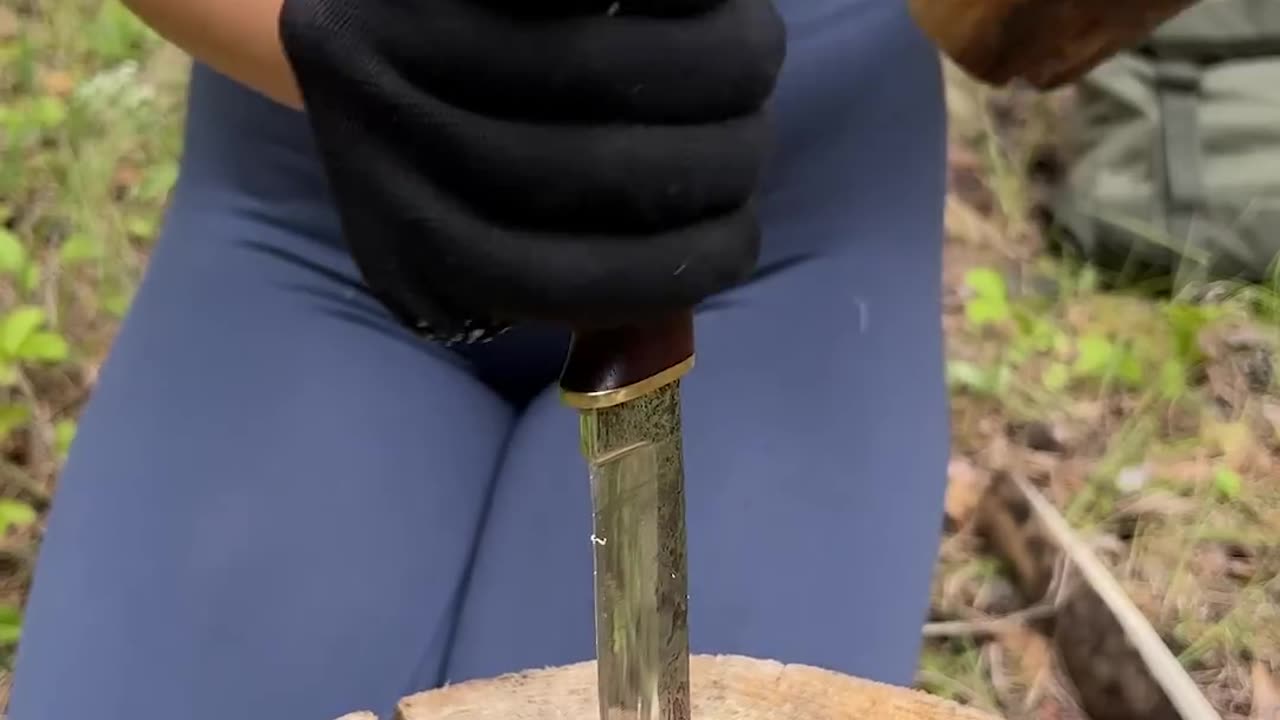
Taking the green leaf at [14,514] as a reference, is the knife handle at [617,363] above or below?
above

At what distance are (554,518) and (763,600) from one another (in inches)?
5.4

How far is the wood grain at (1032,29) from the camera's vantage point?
1.80 ft

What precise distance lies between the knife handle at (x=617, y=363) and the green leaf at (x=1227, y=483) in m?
1.11

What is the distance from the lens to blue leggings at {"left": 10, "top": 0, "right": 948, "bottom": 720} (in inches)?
29.2

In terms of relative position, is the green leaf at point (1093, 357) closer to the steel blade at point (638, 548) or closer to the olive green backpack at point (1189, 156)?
the olive green backpack at point (1189, 156)

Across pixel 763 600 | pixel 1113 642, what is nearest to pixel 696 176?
pixel 763 600

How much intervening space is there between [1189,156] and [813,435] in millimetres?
1039

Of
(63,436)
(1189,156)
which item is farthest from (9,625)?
(1189,156)

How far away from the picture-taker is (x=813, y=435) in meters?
0.82

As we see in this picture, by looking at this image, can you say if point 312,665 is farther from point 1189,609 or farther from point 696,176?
point 1189,609

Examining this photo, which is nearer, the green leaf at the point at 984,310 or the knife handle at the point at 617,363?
the knife handle at the point at 617,363

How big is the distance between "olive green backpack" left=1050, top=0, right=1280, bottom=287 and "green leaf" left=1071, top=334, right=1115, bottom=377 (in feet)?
0.54

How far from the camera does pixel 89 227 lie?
1634mm

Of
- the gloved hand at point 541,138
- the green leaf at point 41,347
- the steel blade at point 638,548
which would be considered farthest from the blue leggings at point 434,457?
the green leaf at point 41,347
